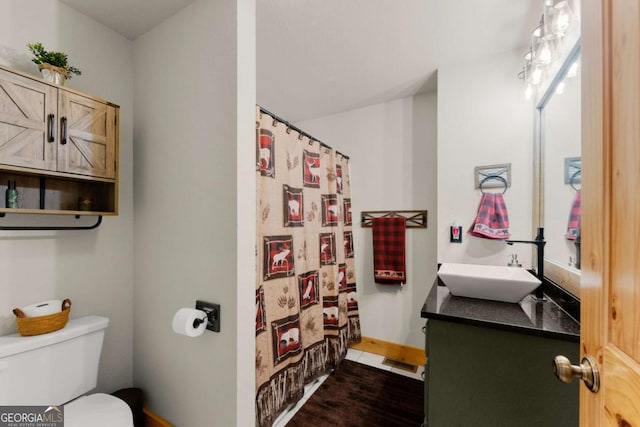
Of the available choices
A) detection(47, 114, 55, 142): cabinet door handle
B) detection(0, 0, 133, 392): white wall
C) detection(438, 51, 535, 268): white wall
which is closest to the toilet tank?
detection(0, 0, 133, 392): white wall

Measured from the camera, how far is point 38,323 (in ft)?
3.50

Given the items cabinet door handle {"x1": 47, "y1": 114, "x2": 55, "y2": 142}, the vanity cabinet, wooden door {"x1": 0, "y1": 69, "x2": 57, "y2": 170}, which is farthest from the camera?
cabinet door handle {"x1": 47, "y1": 114, "x2": 55, "y2": 142}

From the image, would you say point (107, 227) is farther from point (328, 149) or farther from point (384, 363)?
point (384, 363)

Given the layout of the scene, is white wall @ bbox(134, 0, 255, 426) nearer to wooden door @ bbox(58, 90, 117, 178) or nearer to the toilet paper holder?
the toilet paper holder

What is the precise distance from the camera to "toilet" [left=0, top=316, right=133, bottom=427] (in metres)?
0.99

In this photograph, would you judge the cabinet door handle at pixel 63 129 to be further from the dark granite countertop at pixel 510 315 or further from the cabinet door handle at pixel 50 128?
the dark granite countertop at pixel 510 315

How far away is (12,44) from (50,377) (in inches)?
59.3

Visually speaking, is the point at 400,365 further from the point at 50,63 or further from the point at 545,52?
the point at 50,63

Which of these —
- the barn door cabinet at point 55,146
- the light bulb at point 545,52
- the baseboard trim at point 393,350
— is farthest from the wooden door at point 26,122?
the baseboard trim at point 393,350

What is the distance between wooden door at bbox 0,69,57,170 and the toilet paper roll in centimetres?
86

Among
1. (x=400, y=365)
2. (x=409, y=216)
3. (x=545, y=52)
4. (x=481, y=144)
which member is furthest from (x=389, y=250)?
(x=545, y=52)

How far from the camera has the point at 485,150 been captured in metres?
1.74

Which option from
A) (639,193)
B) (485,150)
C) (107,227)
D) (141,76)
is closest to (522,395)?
(639,193)

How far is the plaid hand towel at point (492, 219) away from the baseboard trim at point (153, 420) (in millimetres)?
2151
